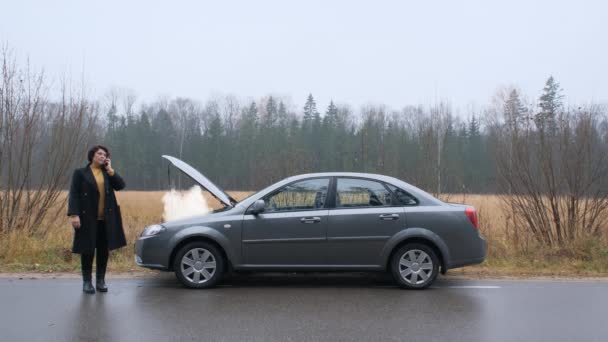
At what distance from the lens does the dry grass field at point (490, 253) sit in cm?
905

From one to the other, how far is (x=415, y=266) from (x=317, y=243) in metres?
1.45

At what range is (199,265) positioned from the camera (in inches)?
289

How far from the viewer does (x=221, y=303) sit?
21.3 ft

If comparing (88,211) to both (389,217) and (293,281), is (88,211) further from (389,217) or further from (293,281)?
(389,217)

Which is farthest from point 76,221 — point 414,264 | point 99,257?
point 414,264

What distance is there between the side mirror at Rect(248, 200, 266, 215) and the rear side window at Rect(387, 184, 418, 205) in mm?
1902

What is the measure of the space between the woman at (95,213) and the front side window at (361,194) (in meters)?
3.18

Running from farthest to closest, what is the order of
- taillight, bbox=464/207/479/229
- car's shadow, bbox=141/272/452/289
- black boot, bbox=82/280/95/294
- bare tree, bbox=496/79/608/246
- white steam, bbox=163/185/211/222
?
bare tree, bbox=496/79/608/246 < white steam, bbox=163/185/211/222 < car's shadow, bbox=141/272/452/289 < taillight, bbox=464/207/479/229 < black boot, bbox=82/280/95/294

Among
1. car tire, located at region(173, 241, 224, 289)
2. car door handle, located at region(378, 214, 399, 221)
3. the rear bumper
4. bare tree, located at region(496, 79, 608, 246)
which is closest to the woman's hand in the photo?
car tire, located at region(173, 241, 224, 289)

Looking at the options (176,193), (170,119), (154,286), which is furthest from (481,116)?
(170,119)

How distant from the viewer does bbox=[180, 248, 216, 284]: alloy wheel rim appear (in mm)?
7305

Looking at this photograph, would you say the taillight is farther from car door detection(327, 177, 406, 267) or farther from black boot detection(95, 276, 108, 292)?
black boot detection(95, 276, 108, 292)

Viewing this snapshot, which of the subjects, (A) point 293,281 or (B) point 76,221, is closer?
(B) point 76,221

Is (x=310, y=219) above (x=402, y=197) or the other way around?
the other way around
